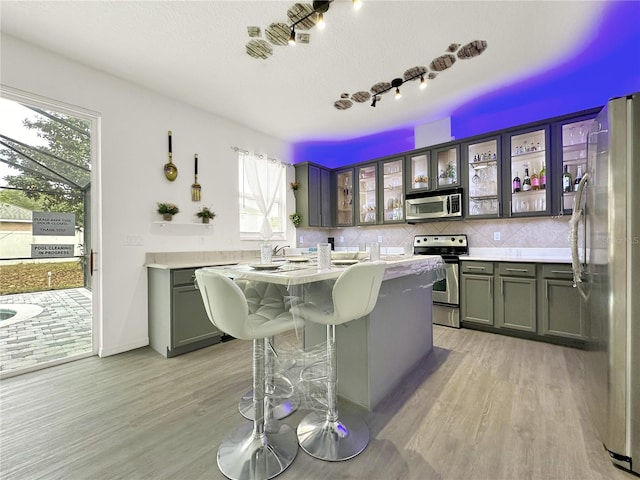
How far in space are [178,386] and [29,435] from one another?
793 millimetres

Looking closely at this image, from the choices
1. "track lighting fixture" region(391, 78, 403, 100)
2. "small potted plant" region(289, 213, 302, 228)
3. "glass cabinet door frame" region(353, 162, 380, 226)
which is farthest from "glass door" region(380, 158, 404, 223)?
"small potted plant" region(289, 213, 302, 228)

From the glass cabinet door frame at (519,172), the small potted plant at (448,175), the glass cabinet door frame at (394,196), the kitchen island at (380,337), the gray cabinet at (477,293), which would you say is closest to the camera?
the kitchen island at (380,337)

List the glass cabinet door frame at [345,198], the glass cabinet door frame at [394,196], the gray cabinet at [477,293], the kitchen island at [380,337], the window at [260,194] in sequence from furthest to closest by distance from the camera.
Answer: the glass cabinet door frame at [345,198] → the glass cabinet door frame at [394,196] → the window at [260,194] → the gray cabinet at [477,293] → the kitchen island at [380,337]

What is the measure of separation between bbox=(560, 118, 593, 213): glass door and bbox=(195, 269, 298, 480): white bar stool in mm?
3358

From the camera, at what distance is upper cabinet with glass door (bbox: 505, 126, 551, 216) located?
10.2 feet

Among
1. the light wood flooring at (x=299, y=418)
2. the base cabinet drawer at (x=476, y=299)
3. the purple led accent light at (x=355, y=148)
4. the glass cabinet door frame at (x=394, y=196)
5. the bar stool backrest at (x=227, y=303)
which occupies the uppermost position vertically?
the purple led accent light at (x=355, y=148)

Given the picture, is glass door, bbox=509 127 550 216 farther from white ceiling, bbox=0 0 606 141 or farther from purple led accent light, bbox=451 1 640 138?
white ceiling, bbox=0 0 606 141

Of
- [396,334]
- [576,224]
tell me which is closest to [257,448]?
[396,334]

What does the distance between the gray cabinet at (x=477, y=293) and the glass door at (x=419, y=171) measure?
1286 mm

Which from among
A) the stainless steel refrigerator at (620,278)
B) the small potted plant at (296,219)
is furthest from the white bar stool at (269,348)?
the small potted plant at (296,219)

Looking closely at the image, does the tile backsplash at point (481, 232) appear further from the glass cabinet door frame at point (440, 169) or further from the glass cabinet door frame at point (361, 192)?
the glass cabinet door frame at point (440, 169)

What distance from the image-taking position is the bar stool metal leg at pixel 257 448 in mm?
1283

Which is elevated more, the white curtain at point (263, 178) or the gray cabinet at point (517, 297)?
the white curtain at point (263, 178)

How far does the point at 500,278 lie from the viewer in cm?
310
